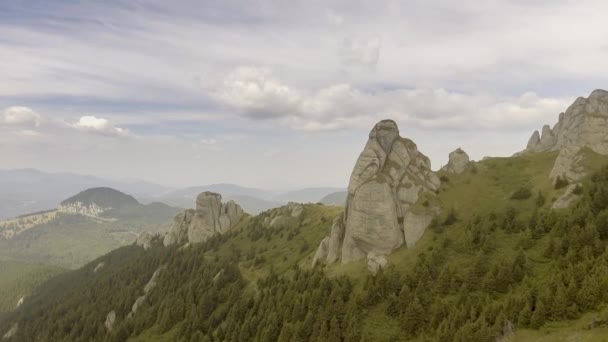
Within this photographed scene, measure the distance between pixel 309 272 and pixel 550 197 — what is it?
235ft

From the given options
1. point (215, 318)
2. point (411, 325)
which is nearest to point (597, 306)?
point (411, 325)

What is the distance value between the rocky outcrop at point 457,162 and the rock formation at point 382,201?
1333 centimetres

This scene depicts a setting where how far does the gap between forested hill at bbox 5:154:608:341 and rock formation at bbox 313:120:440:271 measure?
420cm

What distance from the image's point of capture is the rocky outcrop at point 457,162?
417ft

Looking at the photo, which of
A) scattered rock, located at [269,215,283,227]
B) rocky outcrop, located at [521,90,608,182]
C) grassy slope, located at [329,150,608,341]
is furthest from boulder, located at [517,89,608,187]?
scattered rock, located at [269,215,283,227]

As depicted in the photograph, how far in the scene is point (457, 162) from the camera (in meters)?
128

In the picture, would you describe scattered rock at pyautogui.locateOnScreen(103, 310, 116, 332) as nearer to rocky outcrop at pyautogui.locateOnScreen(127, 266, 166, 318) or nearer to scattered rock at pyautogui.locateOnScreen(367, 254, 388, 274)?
rocky outcrop at pyautogui.locateOnScreen(127, 266, 166, 318)

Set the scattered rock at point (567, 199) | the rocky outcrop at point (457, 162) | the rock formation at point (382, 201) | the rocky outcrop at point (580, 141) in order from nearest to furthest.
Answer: the scattered rock at point (567, 199) < the rocky outcrop at point (580, 141) < the rock formation at point (382, 201) < the rocky outcrop at point (457, 162)

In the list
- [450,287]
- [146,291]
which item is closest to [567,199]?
[450,287]

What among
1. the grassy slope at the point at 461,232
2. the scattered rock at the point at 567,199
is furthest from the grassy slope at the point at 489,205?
the scattered rock at the point at 567,199

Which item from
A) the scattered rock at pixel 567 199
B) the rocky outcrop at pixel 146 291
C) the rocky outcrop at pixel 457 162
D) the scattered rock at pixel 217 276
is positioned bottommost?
the rocky outcrop at pixel 146 291

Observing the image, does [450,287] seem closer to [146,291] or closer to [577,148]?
[577,148]

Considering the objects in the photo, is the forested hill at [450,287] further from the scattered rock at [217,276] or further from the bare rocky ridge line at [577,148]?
the bare rocky ridge line at [577,148]

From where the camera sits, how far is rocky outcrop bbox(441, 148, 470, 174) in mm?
127000
